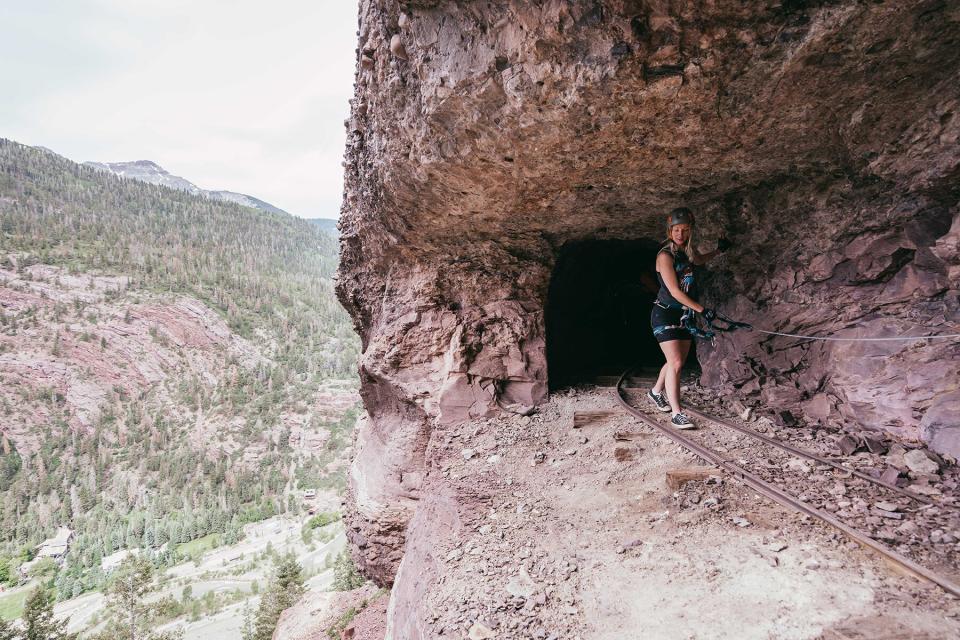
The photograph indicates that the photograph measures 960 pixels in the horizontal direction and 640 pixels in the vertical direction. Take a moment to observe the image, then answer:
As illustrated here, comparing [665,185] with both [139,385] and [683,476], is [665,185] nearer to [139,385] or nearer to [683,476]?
[683,476]

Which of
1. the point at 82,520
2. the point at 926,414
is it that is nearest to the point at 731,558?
the point at 926,414

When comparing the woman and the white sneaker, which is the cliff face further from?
the white sneaker

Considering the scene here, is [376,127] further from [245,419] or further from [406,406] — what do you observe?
[245,419]

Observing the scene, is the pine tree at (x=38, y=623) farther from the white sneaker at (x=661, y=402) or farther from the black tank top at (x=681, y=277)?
the black tank top at (x=681, y=277)

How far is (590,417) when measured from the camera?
5.02 meters

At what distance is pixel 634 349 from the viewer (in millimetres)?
11375

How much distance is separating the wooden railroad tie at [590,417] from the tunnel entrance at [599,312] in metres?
1.32

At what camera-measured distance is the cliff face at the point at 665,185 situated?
3033 mm

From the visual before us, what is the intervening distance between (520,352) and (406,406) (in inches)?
71.3

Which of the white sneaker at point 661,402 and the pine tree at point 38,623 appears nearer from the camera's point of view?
the white sneaker at point 661,402

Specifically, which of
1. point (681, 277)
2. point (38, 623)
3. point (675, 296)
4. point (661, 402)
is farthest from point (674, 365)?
point (38, 623)

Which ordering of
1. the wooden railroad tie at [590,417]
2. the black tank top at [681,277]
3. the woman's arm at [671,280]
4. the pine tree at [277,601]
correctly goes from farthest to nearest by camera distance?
the pine tree at [277,601] < the wooden railroad tie at [590,417] < the black tank top at [681,277] < the woman's arm at [671,280]

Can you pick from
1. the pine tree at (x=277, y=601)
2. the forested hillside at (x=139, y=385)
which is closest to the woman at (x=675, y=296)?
the pine tree at (x=277, y=601)

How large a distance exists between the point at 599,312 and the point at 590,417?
547 centimetres
